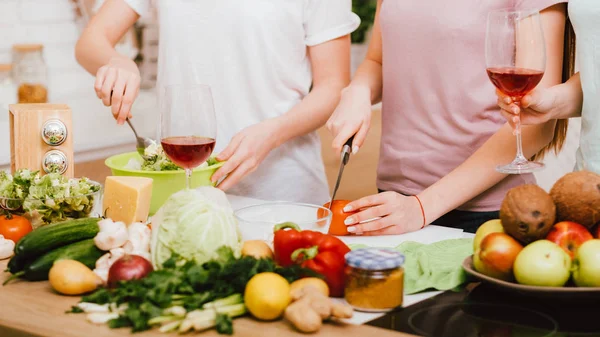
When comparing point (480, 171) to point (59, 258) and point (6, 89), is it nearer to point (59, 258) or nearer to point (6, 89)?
point (59, 258)

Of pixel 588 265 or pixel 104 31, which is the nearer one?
pixel 588 265

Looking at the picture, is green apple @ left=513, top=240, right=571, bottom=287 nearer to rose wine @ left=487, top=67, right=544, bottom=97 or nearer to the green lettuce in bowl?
rose wine @ left=487, top=67, right=544, bottom=97

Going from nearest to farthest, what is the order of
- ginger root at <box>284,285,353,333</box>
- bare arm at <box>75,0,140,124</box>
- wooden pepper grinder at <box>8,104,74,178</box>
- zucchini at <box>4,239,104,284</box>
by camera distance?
ginger root at <box>284,285,353,333</box>
zucchini at <box>4,239,104,284</box>
wooden pepper grinder at <box>8,104,74,178</box>
bare arm at <box>75,0,140,124</box>

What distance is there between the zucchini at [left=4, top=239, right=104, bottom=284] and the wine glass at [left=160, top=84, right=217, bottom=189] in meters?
0.26

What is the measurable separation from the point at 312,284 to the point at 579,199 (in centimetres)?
46

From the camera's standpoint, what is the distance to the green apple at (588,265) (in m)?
1.27

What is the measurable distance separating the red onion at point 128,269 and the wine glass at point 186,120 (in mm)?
322

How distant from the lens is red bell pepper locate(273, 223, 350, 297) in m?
1.36

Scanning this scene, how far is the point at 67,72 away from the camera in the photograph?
3.47 meters

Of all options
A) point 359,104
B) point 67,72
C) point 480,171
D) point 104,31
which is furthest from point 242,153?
point 67,72

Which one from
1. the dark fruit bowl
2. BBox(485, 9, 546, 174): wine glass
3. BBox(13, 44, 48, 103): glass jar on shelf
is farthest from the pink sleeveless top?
BBox(13, 44, 48, 103): glass jar on shelf

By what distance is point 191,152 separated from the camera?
5.40 feet

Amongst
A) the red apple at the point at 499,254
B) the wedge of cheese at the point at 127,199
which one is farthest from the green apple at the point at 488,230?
the wedge of cheese at the point at 127,199

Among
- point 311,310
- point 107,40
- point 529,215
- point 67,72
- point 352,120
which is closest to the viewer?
point 311,310
